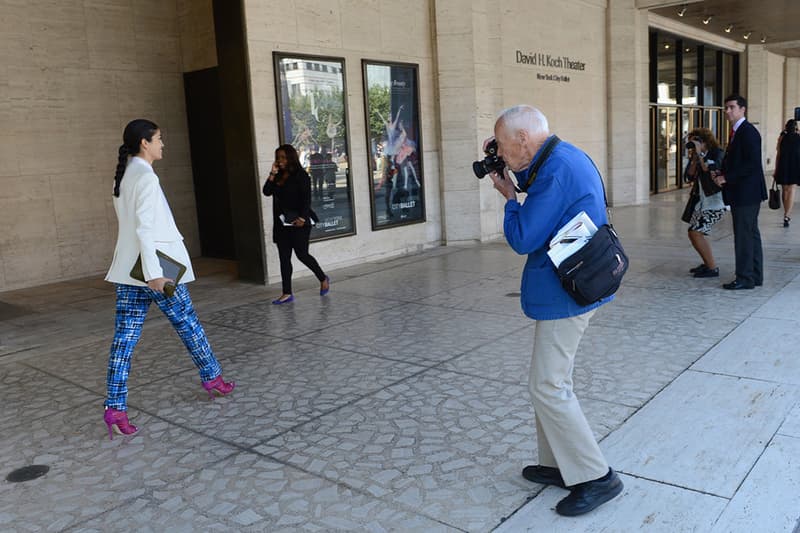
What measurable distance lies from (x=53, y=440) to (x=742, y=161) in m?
6.63

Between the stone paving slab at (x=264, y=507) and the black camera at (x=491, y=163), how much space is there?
1585 millimetres

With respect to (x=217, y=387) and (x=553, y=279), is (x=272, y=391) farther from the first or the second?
(x=553, y=279)

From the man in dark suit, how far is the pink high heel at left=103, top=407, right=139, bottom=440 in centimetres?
597

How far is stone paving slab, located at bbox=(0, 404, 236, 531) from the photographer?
11.4 ft

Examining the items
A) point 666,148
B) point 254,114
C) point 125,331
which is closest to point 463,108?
point 254,114

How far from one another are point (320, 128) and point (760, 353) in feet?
20.5

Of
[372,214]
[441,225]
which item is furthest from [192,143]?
[441,225]

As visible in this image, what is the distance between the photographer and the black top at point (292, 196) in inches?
302

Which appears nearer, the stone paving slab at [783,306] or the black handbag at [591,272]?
the black handbag at [591,272]

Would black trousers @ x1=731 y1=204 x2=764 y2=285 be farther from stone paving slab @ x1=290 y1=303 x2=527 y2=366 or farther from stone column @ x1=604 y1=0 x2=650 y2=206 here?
stone column @ x1=604 y1=0 x2=650 y2=206

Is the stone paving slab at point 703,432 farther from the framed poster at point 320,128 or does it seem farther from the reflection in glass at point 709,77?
the reflection in glass at point 709,77

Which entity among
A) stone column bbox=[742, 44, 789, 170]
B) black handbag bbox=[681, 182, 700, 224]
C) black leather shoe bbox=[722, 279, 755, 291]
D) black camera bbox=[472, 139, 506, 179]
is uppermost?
stone column bbox=[742, 44, 789, 170]

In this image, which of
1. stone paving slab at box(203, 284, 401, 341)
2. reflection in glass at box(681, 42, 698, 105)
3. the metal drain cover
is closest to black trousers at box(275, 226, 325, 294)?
stone paving slab at box(203, 284, 401, 341)

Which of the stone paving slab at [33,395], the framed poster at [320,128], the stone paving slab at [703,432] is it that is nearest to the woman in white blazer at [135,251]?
the stone paving slab at [33,395]
